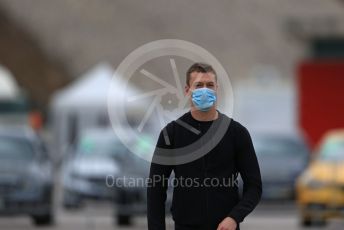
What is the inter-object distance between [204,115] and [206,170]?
1.15 ft

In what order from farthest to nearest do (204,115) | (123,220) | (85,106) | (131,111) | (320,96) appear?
(320,96) < (85,106) < (131,111) < (123,220) < (204,115)

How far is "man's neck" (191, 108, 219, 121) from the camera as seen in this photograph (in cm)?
790

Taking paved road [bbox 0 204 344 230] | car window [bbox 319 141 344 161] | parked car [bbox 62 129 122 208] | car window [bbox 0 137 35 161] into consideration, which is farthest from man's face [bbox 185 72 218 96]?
parked car [bbox 62 129 122 208]

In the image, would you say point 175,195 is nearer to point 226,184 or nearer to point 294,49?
point 226,184

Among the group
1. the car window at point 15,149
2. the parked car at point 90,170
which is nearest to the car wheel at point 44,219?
the car window at point 15,149

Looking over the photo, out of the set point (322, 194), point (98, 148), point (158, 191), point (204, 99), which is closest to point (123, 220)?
point (322, 194)

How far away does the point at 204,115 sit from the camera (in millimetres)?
7918

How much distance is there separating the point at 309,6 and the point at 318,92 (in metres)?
63.3

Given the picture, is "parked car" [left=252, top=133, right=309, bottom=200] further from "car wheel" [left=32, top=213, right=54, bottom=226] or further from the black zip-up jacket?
the black zip-up jacket

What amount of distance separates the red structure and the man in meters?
33.4

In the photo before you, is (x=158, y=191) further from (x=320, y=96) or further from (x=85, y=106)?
(x=320, y=96)

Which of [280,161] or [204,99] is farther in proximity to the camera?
[280,161]

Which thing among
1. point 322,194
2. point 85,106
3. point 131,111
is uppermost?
point 85,106

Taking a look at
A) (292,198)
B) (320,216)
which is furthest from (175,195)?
(292,198)
